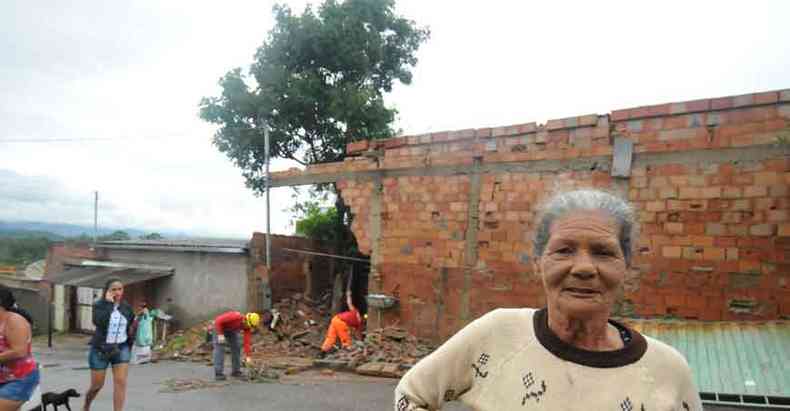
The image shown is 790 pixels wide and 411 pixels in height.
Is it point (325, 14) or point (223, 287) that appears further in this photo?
point (325, 14)

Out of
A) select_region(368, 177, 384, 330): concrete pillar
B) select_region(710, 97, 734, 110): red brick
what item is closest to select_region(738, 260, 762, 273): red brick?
select_region(710, 97, 734, 110): red brick

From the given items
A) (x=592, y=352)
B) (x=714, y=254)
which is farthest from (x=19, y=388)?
(x=714, y=254)

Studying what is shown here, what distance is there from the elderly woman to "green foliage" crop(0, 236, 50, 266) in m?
44.9

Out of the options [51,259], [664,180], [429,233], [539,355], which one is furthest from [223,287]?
[539,355]

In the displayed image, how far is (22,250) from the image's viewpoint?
137ft

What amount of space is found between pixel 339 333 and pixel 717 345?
22.0 feet

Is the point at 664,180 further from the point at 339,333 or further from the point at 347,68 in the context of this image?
the point at 347,68

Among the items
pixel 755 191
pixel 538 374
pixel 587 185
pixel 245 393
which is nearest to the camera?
pixel 538 374

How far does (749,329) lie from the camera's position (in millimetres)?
6637

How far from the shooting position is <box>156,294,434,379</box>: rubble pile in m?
9.59

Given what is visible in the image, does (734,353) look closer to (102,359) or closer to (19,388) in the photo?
(102,359)

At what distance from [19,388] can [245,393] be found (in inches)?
168

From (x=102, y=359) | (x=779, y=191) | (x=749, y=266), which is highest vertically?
(x=779, y=191)

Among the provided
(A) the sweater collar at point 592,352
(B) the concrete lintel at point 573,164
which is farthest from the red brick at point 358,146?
(A) the sweater collar at point 592,352
